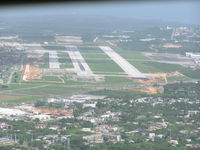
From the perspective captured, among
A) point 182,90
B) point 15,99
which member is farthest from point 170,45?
point 15,99

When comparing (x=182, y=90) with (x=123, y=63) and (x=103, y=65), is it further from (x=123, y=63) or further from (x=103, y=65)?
(x=123, y=63)

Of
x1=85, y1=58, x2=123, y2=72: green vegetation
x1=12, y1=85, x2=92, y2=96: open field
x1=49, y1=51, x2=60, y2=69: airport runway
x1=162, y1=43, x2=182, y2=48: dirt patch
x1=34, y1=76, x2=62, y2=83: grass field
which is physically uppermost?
x1=162, y1=43, x2=182, y2=48: dirt patch

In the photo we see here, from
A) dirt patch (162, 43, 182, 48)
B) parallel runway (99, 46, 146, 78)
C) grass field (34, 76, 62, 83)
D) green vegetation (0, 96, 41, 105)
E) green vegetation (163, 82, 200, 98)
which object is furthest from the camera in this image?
dirt patch (162, 43, 182, 48)

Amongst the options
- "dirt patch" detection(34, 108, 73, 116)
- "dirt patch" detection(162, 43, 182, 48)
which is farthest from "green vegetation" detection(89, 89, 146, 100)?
"dirt patch" detection(162, 43, 182, 48)

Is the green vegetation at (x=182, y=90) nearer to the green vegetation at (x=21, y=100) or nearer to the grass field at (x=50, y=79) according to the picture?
the grass field at (x=50, y=79)

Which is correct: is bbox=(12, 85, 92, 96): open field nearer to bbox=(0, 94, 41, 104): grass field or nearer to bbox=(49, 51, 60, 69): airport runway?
bbox=(0, 94, 41, 104): grass field

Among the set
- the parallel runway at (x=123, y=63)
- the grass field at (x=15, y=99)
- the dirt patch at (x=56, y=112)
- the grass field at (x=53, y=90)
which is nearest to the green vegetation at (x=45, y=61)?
the parallel runway at (x=123, y=63)

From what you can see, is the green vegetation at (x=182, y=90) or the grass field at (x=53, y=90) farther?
the green vegetation at (x=182, y=90)

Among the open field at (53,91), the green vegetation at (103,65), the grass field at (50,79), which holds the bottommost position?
the open field at (53,91)

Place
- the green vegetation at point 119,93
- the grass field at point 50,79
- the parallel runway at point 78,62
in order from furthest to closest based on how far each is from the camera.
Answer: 1. the parallel runway at point 78,62
2. the grass field at point 50,79
3. the green vegetation at point 119,93
